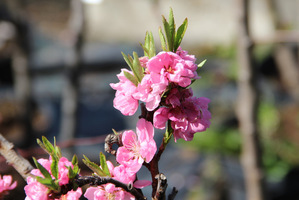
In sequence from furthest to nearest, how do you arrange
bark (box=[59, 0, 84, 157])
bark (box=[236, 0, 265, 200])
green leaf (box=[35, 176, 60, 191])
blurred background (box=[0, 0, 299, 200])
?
blurred background (box=[0, 0, 299, 200]), bark (box=[59, 0, 84, 157]), bark (box=[236, 0, 265, 200]), green leaf (box=[35, 176, 60, 191])

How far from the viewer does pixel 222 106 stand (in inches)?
126

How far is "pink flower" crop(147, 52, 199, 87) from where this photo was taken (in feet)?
1.41

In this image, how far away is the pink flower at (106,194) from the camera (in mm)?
455

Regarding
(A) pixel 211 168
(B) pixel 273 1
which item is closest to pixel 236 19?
(A) pixel 211 168

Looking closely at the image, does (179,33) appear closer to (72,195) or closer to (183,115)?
(183,115)

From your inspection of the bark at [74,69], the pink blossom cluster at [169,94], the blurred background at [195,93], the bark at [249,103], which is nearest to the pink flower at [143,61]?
the pink blossom cluster at [169,94]

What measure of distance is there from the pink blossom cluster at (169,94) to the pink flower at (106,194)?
97 mm

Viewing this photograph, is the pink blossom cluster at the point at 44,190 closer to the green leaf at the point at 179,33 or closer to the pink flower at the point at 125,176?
the pink flower at the point at 125,176

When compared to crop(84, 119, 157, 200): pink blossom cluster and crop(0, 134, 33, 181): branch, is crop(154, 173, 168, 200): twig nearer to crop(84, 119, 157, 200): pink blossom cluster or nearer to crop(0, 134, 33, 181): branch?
crop(84, 119, 157, 200): pink blossom cluster

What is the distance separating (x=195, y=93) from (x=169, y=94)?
310 centimetres

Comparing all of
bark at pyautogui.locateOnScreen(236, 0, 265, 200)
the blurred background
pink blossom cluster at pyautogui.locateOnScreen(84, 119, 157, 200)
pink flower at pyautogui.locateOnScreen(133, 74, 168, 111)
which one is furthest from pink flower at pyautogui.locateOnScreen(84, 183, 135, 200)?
bark at pyautogui.locateOnScreen(236, 0, 265, 200)

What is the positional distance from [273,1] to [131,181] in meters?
2.93

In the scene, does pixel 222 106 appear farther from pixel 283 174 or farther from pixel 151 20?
pixel 151 20

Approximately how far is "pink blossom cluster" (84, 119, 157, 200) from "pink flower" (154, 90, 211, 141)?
23 millimetres
